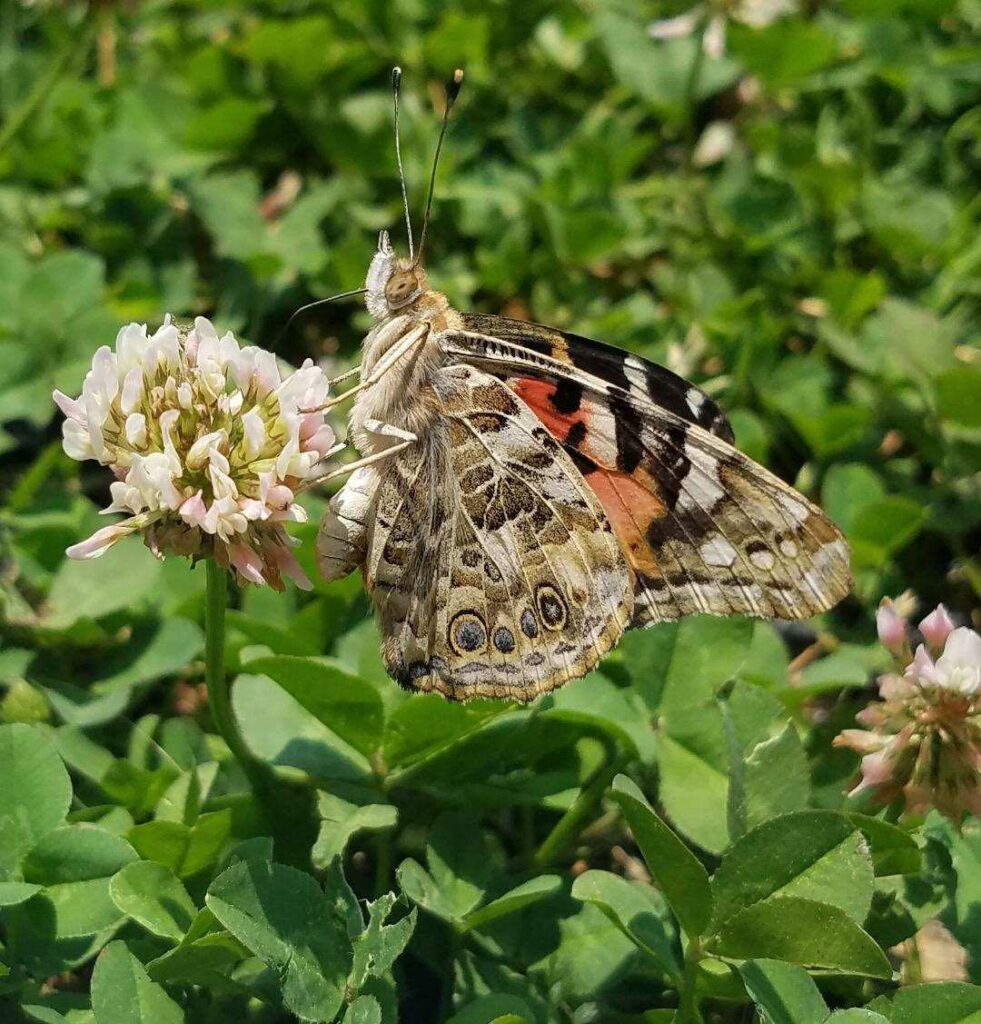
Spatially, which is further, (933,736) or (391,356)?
(391,356)

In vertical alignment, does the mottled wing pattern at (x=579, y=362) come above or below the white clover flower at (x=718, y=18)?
below

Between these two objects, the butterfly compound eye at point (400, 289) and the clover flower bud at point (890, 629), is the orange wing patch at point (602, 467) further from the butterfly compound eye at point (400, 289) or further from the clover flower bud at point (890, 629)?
the clover flower bud at point (890, 629)

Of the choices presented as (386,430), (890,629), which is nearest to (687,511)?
(890,629)

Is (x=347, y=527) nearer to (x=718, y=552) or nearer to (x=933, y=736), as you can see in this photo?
(x=718, y=552)

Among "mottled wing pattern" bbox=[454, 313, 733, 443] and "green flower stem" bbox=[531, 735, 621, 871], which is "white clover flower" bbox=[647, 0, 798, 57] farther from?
"green flower stem" bbox=[531, 735, 621, 871]

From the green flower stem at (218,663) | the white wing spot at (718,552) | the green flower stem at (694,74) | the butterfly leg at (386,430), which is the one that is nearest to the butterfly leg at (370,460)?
the butterfly leg at (386,430)

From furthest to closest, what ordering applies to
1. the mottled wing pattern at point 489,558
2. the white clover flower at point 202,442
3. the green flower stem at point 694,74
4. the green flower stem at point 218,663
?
the green flower stem at point 694,74, the mottled wing pattern at point 489,558, the green flower stem at point 218,663, the white clover flower at point 202,442

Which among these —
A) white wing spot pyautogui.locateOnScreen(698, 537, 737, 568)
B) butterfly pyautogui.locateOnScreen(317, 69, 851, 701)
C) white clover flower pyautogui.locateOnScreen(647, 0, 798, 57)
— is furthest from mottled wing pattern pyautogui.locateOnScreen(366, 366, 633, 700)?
white clover flower pyautogui.locateOnScreen(647, 0, 798, 57)
